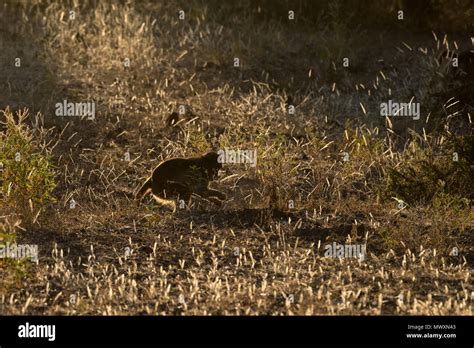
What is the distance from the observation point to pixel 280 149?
9.30 metres

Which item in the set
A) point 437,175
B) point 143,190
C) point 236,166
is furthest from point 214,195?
point 437,175

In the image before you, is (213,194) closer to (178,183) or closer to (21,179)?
(178,183)

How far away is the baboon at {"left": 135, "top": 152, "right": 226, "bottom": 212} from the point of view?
27.9 feet

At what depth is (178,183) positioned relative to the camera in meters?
8.49

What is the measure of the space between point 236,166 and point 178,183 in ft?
3.23

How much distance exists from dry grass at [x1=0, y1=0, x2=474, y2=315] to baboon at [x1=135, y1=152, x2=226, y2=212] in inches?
4.1

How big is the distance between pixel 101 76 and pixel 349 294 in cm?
632

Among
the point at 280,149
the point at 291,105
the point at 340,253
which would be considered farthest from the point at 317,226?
the point at 291,105

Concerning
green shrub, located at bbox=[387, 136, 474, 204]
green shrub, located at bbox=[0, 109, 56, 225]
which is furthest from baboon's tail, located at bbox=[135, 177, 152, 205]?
green shrub, located at bbox=[387, 136, 474, 204]

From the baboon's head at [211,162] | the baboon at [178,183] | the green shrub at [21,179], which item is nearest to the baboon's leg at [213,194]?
the baboon at [178,183]

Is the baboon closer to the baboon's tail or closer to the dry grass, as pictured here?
the baboon's tail

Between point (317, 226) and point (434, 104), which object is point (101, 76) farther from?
point (317, 226)

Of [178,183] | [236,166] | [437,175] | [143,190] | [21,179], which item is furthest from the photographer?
[236,166]
